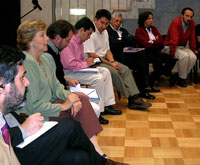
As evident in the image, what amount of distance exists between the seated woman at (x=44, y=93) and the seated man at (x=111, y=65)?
1675mm

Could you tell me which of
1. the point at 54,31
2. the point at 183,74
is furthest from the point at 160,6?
the point at 54,31

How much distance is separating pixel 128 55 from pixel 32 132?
3541mm

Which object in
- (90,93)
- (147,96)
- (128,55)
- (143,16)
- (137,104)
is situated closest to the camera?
(90,93)

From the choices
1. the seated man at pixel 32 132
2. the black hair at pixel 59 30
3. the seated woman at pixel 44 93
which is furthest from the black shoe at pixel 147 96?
the seated man at pixel 32 132

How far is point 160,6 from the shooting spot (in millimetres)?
6781

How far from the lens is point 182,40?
6094 mm

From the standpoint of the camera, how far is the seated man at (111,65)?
15.0ft

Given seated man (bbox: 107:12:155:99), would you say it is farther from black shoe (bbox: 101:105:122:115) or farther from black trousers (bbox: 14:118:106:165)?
black trousers (bbox: 14:118:106:165)

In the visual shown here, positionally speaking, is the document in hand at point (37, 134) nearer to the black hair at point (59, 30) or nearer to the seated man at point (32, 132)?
the seated man at point (32, 132)

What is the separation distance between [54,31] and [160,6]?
12.7 feet

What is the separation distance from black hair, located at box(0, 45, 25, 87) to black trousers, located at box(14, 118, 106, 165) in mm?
474

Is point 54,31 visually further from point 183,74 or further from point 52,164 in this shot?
point 183,74

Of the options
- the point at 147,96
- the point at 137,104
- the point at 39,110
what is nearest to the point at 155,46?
the point at 147,96

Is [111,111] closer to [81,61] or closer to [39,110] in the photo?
[81,61]
